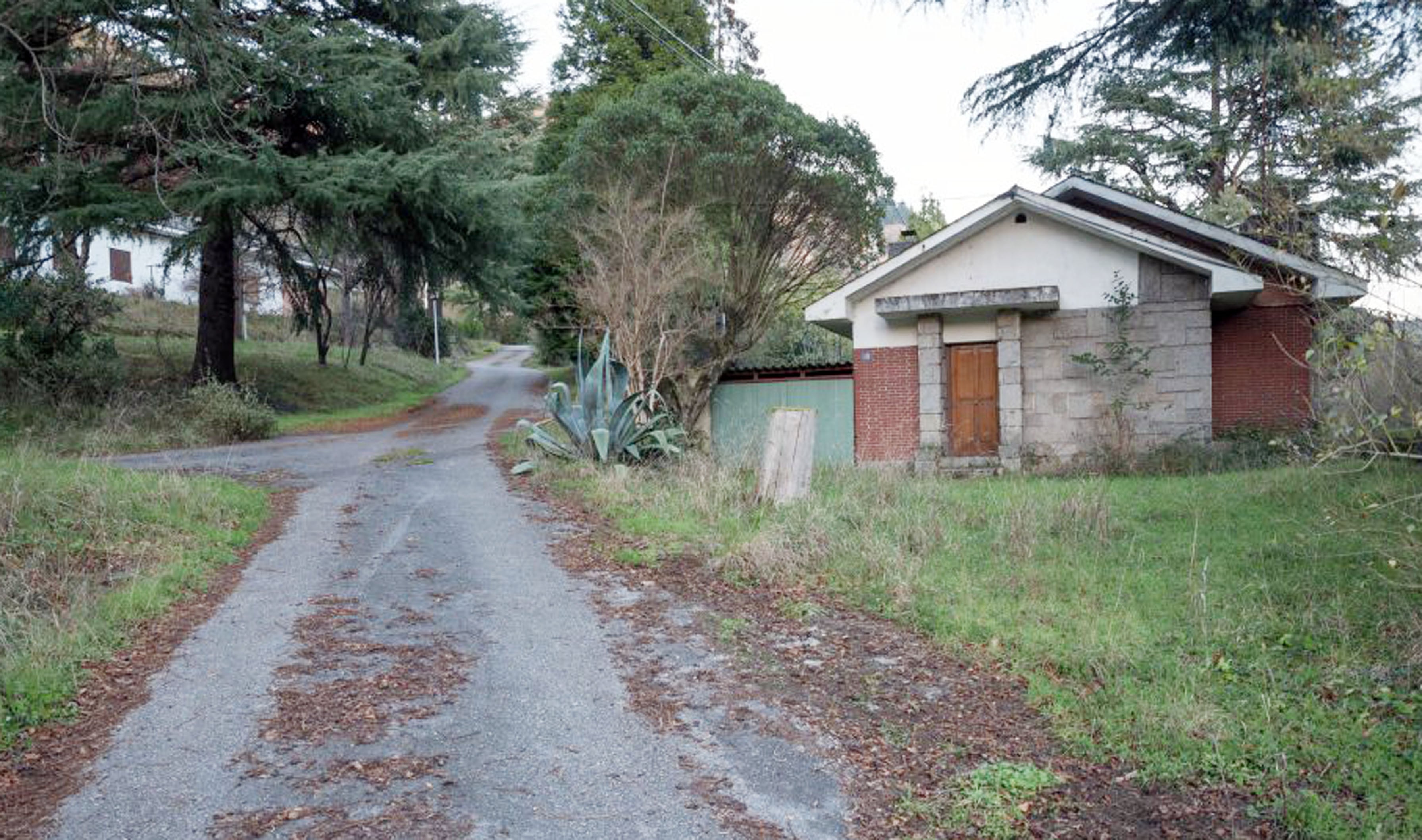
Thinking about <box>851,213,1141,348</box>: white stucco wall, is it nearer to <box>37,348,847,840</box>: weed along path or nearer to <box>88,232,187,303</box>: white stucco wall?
<box>37,348,847,840</box>: weed along path

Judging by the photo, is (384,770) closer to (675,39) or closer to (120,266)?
(675,39)

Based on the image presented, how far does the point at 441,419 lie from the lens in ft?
82.3

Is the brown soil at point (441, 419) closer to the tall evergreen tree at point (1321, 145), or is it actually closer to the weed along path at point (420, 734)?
the weed along path at point (420, 734)

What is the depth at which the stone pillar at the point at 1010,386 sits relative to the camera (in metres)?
15.6

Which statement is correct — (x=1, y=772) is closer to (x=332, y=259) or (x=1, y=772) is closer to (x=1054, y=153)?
(x=332, y=259)

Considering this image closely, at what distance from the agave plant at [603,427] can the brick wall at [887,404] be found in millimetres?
4167

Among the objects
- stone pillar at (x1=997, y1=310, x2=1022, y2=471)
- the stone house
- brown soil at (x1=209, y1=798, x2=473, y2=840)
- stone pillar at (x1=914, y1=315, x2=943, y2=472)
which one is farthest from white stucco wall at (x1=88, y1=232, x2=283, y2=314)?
brown soil at (x1=209, y1=798, x2=473, y2=840)

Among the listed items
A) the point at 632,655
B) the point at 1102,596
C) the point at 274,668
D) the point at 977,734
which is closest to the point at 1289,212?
the point at 1102,596

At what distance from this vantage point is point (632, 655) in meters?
5.99

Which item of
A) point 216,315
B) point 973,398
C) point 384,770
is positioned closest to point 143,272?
point 216,315

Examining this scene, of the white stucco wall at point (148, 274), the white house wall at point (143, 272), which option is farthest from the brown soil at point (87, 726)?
the white house wall at point (143, 272)

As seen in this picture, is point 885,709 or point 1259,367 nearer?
point 885,709

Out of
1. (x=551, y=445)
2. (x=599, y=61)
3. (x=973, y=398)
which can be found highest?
(x=599, y=61)

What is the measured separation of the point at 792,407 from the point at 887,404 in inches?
69.0
